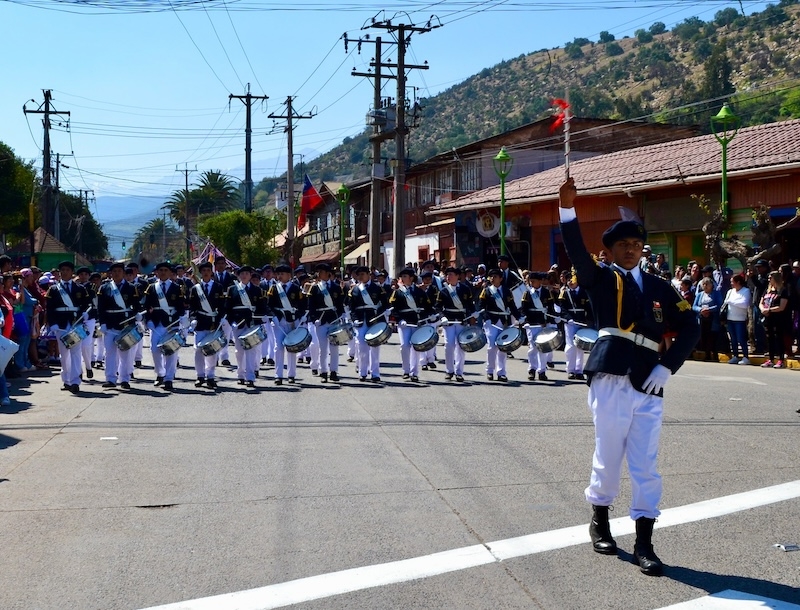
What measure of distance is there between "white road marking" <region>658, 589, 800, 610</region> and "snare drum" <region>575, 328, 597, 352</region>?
34.4 ft

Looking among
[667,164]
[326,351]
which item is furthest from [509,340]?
[667,164]

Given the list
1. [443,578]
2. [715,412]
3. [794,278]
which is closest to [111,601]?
[443,578]

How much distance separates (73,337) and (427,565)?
1102 centimetres

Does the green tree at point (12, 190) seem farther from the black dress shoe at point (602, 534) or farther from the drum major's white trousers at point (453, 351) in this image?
the black dress shoe at point (602, 534)

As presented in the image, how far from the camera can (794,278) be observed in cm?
1895

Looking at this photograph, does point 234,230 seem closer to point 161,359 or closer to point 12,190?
point 12,190

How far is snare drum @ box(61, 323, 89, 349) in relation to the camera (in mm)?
15789

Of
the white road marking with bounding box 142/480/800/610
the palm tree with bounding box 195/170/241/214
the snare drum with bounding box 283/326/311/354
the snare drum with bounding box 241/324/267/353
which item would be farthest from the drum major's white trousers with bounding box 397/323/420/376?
the palm tree with bounding box 195/170/241/214

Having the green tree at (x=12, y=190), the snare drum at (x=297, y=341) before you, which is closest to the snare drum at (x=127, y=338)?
the snare drum at (x=297, y=341)

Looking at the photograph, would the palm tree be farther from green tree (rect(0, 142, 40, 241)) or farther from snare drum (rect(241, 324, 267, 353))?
snare drum (rect(241, 324, 267, 353))

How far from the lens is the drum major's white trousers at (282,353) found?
1719 cm

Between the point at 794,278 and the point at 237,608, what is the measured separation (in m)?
16.0

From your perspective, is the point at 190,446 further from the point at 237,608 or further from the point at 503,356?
the point at 503,356

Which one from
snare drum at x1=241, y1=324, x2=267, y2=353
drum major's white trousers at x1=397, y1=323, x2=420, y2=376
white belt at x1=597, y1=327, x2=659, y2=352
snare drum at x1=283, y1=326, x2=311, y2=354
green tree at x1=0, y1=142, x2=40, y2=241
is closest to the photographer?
white belt at x1=597, y1=327, x2=659, y2=352
